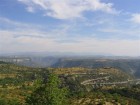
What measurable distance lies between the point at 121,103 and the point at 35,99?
74.8 metres

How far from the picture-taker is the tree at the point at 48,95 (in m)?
56.6

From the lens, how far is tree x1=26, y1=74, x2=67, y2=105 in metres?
56.6

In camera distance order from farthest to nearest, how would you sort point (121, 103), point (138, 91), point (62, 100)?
point (138, 91), point (121, 103), point (62, 100)

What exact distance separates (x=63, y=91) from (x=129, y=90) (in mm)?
135890

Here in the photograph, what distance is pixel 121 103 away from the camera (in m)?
126

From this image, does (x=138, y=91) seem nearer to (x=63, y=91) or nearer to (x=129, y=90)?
(x=129, y=90)

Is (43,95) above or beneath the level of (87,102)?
above

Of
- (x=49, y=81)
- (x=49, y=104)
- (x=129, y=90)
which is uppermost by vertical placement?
(x=49, y=81)

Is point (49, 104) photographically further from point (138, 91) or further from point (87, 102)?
point (138, 91)

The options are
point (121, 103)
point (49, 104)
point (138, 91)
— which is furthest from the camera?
point (138, 91)

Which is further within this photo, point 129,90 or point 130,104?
point 129,90

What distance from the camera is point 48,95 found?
56969mm

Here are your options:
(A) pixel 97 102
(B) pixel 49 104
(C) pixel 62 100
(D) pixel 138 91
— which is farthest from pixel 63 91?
(D) pixel 138 91

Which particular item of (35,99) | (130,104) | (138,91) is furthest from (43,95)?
(138,91)
